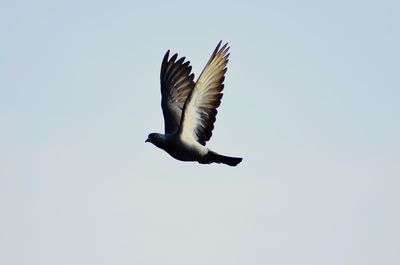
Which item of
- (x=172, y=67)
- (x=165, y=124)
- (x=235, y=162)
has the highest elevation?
(x=172, y=67)

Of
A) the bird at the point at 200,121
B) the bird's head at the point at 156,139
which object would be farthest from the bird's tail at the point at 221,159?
the bird's head at the point at 156,139

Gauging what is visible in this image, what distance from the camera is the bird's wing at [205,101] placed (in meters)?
23.8

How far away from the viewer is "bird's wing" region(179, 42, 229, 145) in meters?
23.8

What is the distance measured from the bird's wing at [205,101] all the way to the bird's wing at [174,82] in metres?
2.22

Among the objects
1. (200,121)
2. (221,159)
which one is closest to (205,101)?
(200,121)

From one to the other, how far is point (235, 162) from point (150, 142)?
2.61 m

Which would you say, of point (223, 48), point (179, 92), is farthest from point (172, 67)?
point (223, 48)

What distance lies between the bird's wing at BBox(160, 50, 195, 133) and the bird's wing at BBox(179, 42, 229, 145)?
7.27 feet

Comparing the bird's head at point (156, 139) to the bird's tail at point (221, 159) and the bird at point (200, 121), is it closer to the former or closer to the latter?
the bird at point (200, 121)

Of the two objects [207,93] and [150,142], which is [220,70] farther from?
[150,142]

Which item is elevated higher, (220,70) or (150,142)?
(220,70)

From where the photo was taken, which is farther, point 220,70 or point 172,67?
point 172,67

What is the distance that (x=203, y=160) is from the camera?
24031 millimetres

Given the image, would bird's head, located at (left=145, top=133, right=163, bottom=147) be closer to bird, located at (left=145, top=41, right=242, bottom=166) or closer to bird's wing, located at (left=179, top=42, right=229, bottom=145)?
bird, located at (left=145, top=41, right=242, bottom=166)
